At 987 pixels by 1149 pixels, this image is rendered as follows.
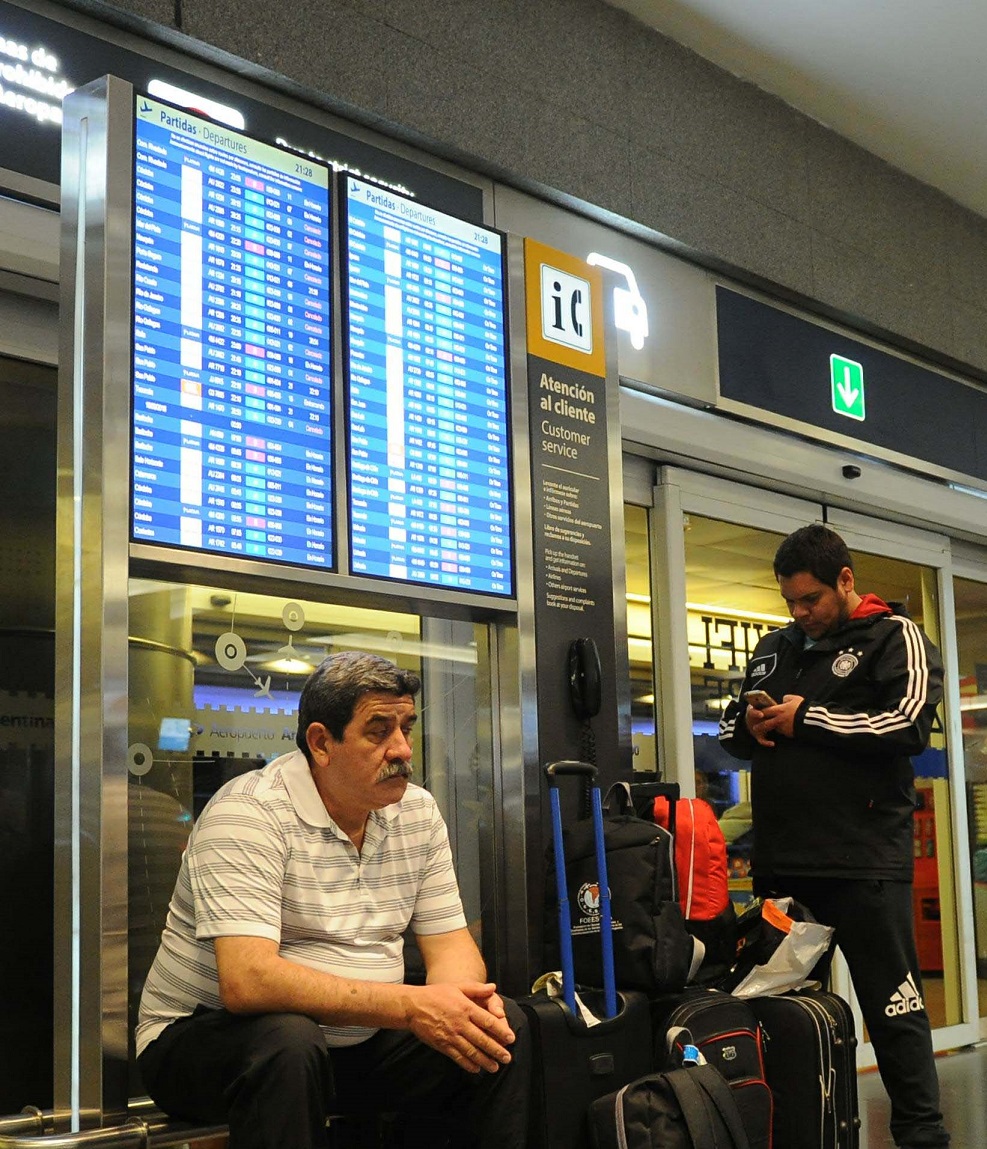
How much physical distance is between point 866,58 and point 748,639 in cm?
227

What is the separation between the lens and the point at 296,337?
3.06 meters

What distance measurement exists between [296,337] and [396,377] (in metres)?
0.30

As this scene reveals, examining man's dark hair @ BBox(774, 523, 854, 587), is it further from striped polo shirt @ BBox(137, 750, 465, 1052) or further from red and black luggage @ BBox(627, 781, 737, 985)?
striped polo shirt @ BBox(137, 750, 465, 1052)

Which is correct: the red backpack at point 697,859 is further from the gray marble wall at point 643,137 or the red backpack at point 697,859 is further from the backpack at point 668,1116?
→ the gray marble wall at point 643,137

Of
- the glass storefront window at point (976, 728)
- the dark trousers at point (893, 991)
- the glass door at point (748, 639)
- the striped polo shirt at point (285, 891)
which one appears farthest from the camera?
the glass storefront window at point (976, 728)

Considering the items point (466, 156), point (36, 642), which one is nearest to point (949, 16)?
point (466, 156)

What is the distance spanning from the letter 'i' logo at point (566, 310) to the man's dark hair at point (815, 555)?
767 mm

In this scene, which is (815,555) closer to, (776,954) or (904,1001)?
(776,954)

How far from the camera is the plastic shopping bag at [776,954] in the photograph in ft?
11.3

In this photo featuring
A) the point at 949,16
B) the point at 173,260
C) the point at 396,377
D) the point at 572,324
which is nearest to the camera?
the point at 173,260

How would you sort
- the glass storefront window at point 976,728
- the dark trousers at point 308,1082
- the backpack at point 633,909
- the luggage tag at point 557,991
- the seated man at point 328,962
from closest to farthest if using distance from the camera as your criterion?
the dark trousers at point 308,1082, the seated man at point 328,962, the luggage tag at point 557,991, the backpack at point 633,909, the glass storefront window at point 976,728

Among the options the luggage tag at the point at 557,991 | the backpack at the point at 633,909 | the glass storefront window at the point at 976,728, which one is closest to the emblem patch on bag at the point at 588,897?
the backpack at the point at 633,909

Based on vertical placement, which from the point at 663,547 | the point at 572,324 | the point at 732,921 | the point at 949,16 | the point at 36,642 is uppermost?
the point at 949,16

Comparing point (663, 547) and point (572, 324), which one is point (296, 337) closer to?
point (572, 324)
